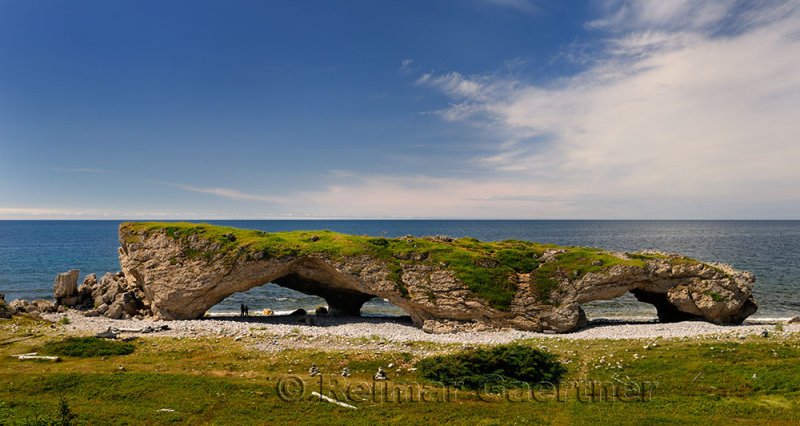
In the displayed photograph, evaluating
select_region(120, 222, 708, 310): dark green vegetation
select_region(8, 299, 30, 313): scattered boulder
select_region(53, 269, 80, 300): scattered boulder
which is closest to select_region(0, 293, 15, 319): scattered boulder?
select_region(8, 299, 30, 313): scattered boulder

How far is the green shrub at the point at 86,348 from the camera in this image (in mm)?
20141

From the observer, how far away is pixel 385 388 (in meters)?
15.9

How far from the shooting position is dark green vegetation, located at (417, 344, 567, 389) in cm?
1650

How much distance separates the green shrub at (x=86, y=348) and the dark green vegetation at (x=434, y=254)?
30.9ft

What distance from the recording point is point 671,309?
31.1 m

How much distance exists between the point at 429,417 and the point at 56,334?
26.8 metres

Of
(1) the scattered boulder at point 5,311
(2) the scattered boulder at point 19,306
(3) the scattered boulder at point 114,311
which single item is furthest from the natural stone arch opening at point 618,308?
(2) the scattered boulder at point 19,306

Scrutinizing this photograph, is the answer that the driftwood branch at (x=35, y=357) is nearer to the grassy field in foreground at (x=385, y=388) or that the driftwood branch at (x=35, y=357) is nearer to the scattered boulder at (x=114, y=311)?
the grassy field in foreground at (x=385, y=388)

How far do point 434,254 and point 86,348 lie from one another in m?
23.3

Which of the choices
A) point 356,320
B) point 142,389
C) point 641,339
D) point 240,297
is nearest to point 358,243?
point 356,320

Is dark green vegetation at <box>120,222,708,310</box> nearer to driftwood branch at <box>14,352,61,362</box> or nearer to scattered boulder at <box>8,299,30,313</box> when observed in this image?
scattered boulder at <box>8,299,30,313</box>

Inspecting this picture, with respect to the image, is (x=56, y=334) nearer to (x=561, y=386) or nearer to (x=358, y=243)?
(x=358, y=243)

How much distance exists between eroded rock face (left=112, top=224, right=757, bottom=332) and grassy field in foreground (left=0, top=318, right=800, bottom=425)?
6.17 meters

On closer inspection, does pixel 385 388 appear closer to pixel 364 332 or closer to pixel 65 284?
pixel 364 332
